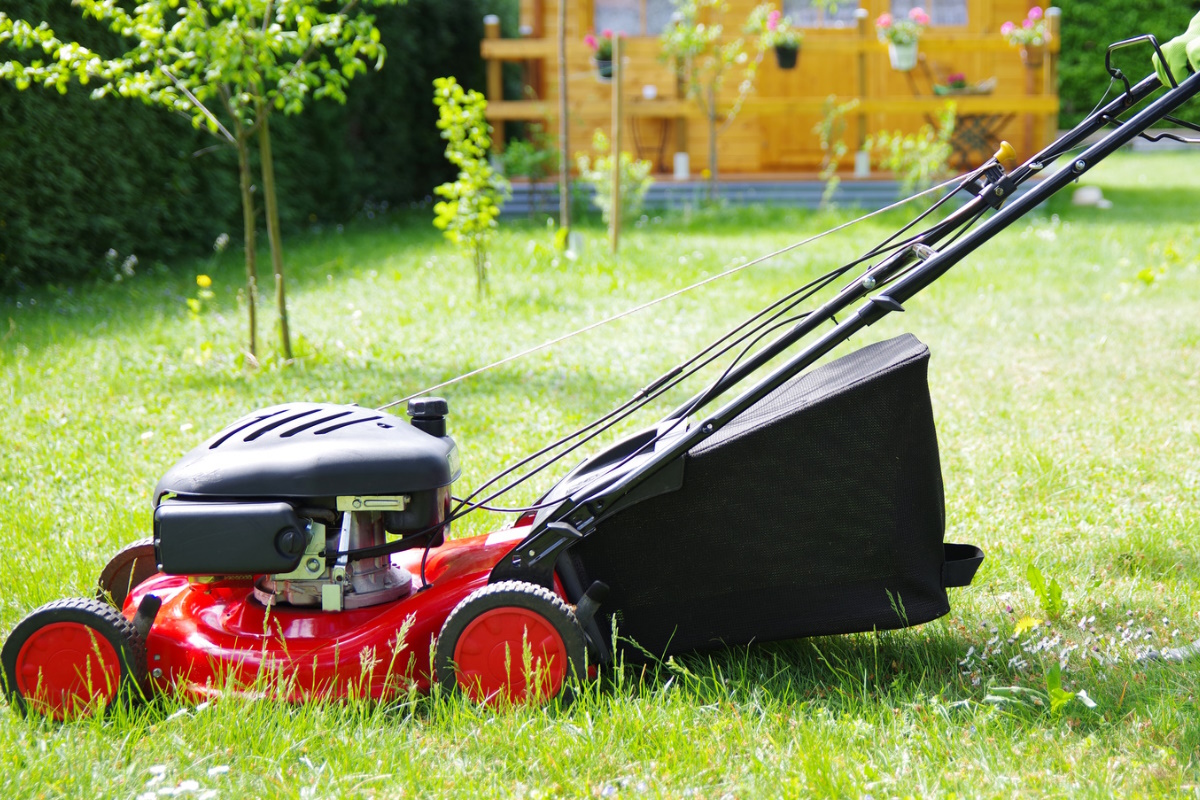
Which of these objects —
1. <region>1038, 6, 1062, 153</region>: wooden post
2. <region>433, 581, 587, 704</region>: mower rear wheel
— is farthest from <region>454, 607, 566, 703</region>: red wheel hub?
<region>1038, 6, 1062, 153</region>: wooden post

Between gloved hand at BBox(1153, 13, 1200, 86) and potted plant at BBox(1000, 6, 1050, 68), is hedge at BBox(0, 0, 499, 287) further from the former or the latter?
potted plant at BBox(1000, 6, 1050, 68)

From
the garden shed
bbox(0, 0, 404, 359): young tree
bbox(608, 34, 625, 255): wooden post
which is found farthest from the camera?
the garden shed

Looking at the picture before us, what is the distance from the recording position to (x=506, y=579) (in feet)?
7.26

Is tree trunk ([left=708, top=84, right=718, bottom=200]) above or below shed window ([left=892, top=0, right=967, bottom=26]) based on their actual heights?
below

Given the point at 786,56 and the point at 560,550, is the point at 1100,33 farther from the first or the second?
the point at 560,550

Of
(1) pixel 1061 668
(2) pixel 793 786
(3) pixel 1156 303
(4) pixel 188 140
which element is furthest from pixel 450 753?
(4) pixel 188 140

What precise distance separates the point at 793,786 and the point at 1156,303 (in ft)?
18.2

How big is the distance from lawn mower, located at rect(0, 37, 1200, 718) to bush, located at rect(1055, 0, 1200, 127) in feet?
55.7

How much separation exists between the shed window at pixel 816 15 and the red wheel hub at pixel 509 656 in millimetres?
12210

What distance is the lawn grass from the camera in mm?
1927

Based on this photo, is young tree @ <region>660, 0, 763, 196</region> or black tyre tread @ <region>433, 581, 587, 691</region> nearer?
black tyre tread @ <region>433, 581, 587, 691</region>

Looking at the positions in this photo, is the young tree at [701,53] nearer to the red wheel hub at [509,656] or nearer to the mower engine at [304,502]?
the mower engine at [304,502]

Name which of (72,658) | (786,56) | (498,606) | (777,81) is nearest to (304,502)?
(498,606)

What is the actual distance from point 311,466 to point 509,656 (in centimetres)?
49
